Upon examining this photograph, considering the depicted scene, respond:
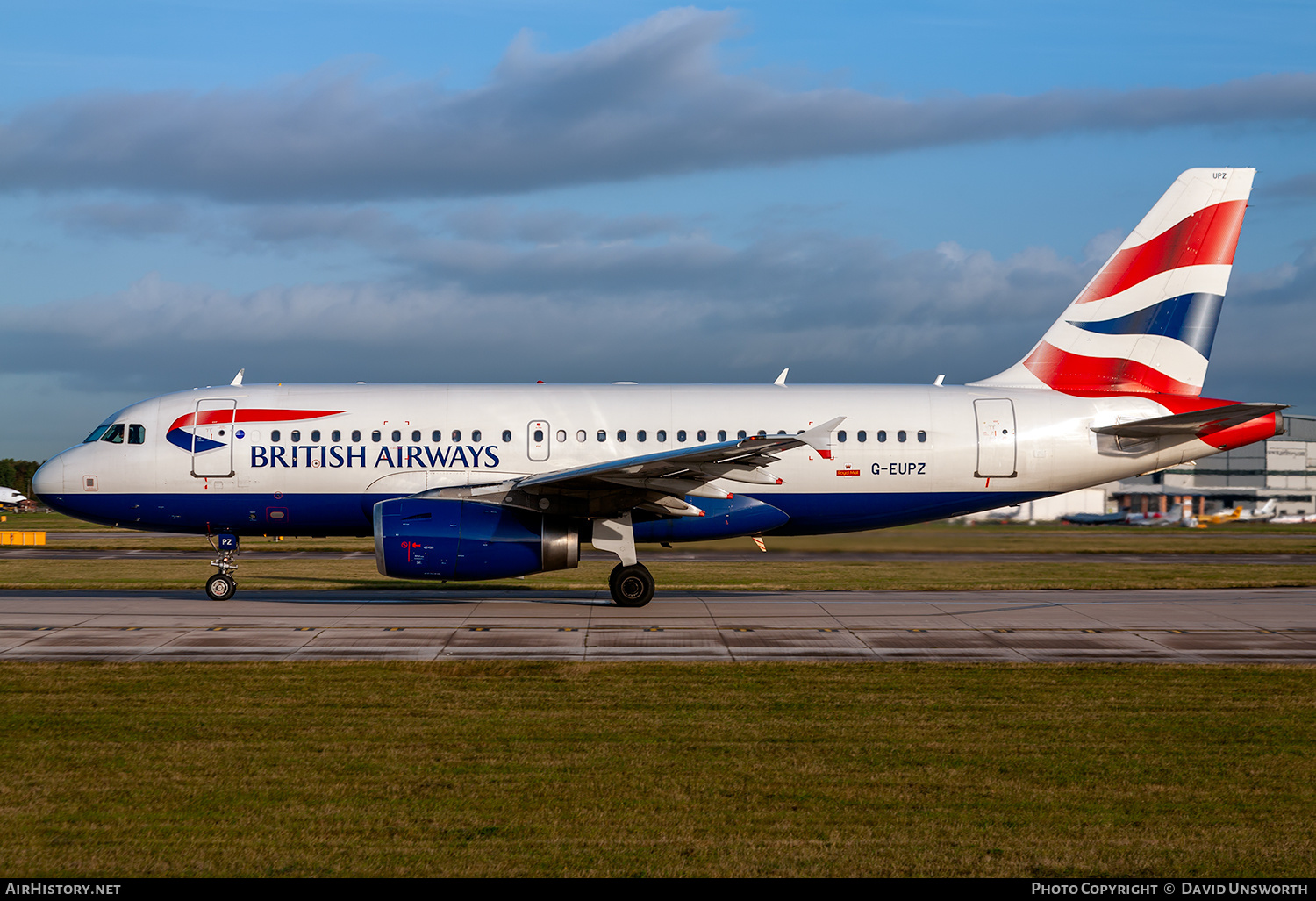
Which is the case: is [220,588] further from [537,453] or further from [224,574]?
[537,453]

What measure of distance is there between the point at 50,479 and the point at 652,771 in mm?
17683

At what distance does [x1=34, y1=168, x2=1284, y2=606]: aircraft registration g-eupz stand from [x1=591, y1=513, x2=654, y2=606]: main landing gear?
0.25 ft

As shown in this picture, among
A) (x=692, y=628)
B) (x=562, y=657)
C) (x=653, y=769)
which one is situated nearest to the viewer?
(x=653, y=769)

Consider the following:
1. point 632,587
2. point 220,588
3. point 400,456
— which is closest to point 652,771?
point 632,587

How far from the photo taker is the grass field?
730 centimetres

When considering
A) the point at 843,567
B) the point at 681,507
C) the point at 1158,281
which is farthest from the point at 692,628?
the point at 843,567

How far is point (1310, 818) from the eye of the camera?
8.11 meters

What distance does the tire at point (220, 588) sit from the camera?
71.8 ft

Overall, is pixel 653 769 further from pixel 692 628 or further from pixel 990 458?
pixel 990 458

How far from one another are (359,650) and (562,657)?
3050 mm

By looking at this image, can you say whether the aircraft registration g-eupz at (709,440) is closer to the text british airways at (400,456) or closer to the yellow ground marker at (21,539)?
the text british airways at (400,456)

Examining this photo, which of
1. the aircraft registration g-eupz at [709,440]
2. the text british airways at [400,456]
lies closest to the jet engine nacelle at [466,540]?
the aircraft registration g-eupz at [709,440]

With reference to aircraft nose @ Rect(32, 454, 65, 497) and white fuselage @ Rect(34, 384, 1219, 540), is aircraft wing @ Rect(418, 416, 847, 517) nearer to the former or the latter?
white fuselage @ Rect(34, 384, 1219, 540)

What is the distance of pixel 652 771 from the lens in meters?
9.39
